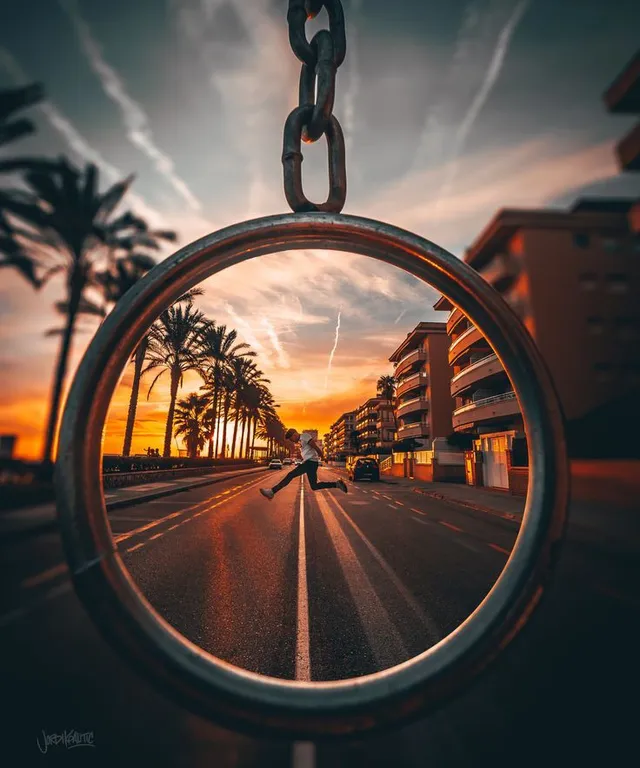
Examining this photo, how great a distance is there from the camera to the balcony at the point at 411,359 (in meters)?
48.0

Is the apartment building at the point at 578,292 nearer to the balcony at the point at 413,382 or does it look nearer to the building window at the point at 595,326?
the building window at the point at 595,326

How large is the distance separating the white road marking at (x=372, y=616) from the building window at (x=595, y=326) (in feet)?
9.36

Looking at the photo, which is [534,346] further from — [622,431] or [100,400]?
[622,431]

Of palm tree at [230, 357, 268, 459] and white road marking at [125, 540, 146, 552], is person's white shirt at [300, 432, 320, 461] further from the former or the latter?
palm tree at [230, 357, 268, 459]

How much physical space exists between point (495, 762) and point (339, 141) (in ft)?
9.32

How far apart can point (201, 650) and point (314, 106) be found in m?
1.52

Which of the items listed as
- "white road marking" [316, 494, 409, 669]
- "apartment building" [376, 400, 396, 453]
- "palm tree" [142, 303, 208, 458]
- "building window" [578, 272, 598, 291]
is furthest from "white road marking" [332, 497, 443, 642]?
"apartment building" [376, 400, 396, 453]

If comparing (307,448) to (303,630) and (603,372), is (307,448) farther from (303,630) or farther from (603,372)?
(603,372)

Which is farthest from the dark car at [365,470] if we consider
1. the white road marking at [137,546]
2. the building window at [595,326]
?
the building window at [595,326]

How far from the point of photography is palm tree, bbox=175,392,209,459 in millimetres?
67062

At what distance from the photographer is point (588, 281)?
220 centimetres

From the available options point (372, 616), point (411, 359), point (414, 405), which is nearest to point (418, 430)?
point (414, 405)

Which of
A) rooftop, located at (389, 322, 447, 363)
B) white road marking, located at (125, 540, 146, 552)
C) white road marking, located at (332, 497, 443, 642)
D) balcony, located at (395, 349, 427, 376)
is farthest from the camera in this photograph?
balcony, located at (395, 349, 427, 376)

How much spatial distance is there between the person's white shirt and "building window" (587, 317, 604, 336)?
179 inches
